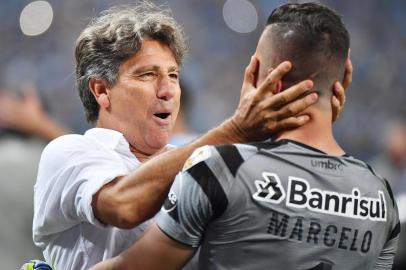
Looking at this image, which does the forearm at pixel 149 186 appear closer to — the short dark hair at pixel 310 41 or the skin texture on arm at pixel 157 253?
the skin texture on arm at pixel 157 253

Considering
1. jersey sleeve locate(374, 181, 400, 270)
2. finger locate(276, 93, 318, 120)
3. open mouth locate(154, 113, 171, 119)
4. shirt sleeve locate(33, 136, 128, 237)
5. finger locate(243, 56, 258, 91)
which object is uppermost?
finger locate(243, 56, 258, 91)

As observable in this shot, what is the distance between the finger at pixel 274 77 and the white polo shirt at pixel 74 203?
565 mm

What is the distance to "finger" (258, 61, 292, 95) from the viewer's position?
6.42 feet

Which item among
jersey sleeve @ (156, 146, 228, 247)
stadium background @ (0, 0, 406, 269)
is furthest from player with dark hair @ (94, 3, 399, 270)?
stadium background @ (0, 0, 406, 269)

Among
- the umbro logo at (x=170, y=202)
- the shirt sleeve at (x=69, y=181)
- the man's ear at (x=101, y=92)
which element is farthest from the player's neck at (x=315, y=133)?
the man's ear at (x=101, y=92)

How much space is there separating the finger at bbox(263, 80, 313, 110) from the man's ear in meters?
0.90

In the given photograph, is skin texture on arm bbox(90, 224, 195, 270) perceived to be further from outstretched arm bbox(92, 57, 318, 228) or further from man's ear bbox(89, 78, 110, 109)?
man's ear bbox(89, 78, 110, 109)

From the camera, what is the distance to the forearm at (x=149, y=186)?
2111mm

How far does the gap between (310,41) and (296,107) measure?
0.61ft

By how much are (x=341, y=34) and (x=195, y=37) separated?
5227 millimetres

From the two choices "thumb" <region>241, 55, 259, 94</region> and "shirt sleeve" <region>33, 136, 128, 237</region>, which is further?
"shirt sleeve" <region>33, 136, 128, 237</region>

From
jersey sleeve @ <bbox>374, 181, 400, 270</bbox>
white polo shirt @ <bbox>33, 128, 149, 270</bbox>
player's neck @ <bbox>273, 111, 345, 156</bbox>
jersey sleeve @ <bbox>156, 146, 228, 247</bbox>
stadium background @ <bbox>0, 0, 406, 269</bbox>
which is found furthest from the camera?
stadium background @ <bbox>0, 0, 406, 269</bbox>

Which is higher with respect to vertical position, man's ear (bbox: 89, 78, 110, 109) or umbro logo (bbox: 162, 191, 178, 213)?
man's ear (bbox: 89, 78, 110, 109)

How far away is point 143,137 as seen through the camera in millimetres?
2723
